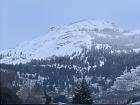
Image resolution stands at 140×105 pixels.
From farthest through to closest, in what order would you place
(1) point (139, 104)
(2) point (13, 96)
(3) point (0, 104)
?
1. (1) point (139, 104)
2. (2) point (13, 96)
3. (3) point (0, 104)

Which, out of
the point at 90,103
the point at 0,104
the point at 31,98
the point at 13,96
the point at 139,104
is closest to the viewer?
the point at 0,104

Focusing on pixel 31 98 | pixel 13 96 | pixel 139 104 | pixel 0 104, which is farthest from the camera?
pixel 31 98

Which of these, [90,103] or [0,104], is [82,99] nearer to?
[90,103]

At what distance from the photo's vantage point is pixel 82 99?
127688 millimetres

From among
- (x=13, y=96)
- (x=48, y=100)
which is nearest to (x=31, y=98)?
(x=48, y=100)

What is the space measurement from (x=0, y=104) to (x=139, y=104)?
1963 inches

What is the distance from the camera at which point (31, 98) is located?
194250 millimetres

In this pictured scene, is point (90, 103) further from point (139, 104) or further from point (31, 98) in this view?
point (31, 98)

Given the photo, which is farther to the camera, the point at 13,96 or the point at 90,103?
the point at 13,96

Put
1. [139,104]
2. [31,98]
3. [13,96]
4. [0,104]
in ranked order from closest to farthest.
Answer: [0,104] < [13,96] < [139,104] < [31,98]

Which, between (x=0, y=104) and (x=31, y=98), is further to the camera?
(x=31, y=98)

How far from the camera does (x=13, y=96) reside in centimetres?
13550

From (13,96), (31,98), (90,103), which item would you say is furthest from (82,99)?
(31,98)

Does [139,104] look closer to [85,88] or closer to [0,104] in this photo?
[85,88]
